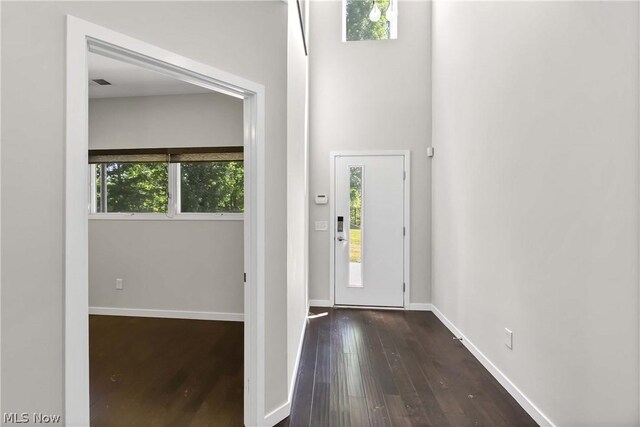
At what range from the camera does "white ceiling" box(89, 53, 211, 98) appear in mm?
2716

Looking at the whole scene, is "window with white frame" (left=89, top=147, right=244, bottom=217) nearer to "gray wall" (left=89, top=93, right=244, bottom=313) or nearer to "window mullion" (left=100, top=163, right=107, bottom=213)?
"window mullion" (left=100, top=163, right=107, bottom=213)

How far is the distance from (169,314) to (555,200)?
12.8ft

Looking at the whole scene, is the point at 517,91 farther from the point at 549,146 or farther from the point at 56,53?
the point at 56,53

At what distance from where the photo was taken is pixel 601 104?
52.8 inches

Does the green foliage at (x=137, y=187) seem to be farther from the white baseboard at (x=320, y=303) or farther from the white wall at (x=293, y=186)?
the white baseboard at (x=320, y=303)

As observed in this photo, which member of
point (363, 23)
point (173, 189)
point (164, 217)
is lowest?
point (164, 217)

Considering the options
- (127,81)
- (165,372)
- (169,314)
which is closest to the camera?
(165,372)

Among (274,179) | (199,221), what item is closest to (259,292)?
(274,179)

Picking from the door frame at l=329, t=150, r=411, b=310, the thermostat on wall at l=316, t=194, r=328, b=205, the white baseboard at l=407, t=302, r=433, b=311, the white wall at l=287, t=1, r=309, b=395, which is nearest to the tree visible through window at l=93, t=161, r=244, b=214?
the thermostat on wall at l=316, t=194, r=328, b=205

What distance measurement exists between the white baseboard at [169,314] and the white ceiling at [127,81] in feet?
8.55

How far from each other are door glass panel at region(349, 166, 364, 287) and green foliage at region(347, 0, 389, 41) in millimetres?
1812

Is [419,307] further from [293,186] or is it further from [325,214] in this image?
[293,186]

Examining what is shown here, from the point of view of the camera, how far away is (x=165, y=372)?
233cm

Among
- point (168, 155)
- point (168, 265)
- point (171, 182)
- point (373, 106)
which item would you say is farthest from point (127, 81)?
point (373, 106)
